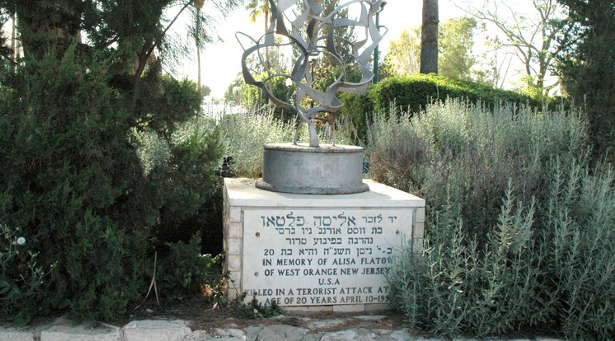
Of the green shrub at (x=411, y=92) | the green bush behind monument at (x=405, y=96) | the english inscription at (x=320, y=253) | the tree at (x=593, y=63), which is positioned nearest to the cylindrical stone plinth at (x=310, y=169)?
the english inscription at (x=320, y=253)

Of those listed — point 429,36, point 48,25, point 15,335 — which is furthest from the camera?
point 429,36

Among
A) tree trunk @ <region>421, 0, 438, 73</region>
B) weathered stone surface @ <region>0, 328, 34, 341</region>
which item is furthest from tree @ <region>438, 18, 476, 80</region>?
weathered stone surface @ <region>0, 328, 34, 341</region>

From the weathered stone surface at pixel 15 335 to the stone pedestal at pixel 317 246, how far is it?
3.95ft

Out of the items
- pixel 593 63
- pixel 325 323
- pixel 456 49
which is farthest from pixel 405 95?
pixel 456 49

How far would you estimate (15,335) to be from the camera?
3240mm

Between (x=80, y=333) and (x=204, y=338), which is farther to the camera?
(x=204, y=338)

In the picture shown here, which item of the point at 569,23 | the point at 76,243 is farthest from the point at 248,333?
the point at 569,23

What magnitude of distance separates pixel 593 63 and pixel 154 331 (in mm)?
5257

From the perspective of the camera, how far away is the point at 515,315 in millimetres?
3576

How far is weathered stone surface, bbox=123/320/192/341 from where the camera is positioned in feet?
11.0

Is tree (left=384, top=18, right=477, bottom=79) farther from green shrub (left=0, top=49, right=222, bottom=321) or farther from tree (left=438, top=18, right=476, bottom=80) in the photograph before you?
green shrub (left=0, top=49, right=222, bottom=321)

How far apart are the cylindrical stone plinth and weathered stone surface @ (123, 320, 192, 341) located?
125 centimetres

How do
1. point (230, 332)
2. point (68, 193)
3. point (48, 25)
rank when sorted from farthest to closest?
point (48, 25) < point (230, 332) < point (68, 193)

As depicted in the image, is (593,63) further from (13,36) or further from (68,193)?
(13,36)
